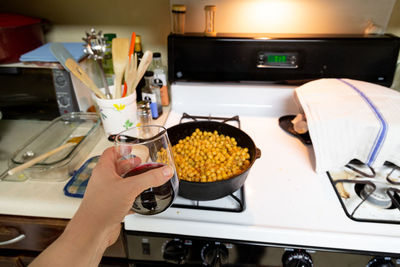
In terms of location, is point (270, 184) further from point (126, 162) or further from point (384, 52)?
point (384, 52)

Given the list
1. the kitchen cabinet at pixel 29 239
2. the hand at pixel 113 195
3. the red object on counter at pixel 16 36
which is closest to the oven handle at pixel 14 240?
the kitchen cabinet at pixel 29 239

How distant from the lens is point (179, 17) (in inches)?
41.4

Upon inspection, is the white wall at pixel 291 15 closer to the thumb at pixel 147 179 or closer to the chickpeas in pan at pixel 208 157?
the chickpeas in pan at pixel 208 157

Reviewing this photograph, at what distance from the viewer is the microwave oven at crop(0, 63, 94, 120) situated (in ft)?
3.34

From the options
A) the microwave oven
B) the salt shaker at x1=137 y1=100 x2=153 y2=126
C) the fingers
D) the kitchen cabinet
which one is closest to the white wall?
the salt shaker at x1=137 y1=100 x2=153 y2=126

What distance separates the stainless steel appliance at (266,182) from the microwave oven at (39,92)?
386 mm

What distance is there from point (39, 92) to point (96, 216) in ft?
2.63

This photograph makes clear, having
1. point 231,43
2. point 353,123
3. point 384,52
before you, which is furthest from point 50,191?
point 384,52

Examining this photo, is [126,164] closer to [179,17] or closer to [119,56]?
[119,56]

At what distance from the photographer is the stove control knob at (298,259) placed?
657 millimetres

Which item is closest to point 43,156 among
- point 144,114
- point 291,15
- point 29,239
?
point 29,239

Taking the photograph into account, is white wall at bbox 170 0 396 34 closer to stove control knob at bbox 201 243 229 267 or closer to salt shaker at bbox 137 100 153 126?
salt shaker at bbox 137 100 153 126

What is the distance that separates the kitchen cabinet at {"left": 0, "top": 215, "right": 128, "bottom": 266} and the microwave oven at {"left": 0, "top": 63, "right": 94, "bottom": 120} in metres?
0.47

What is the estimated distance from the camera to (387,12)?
1060mm
